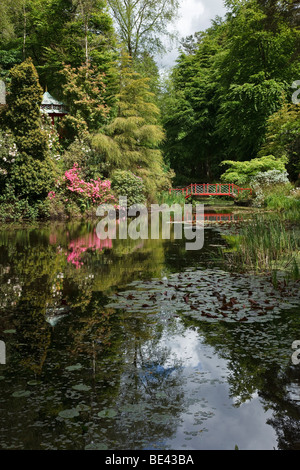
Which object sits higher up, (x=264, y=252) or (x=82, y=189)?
(x=82, y=189)

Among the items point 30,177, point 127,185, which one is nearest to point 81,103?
point 127,185

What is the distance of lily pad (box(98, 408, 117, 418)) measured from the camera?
266 cm

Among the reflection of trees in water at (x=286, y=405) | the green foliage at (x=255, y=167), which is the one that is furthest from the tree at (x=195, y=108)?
the reflection of trees in water at (x=286, y=405)

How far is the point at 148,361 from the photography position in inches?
140

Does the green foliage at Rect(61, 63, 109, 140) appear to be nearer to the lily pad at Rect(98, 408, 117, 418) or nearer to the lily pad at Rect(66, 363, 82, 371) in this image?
the lily pad at Rect(66, 363, 82, 371)

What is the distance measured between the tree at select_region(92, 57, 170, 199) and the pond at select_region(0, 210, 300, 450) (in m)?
13.8

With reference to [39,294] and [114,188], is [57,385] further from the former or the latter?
[114,188]

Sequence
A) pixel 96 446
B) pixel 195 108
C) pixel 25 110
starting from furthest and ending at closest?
pixel 195 108 < pixel 25 110 < pixel 96 446

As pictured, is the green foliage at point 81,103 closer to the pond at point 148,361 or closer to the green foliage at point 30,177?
the green foliage at point 30,177

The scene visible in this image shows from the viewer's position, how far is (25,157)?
49.6 feet

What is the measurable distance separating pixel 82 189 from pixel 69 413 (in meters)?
15.3

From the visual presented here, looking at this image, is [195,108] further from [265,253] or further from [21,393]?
[21,393]

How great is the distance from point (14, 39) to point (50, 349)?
28854 millimetres

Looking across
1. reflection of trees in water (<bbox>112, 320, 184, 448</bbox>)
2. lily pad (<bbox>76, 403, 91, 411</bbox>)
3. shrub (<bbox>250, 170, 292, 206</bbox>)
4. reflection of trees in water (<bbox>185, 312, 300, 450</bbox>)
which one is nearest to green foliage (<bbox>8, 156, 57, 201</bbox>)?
shrub (<bbox>250, 170, 292, 206</bbox>)
